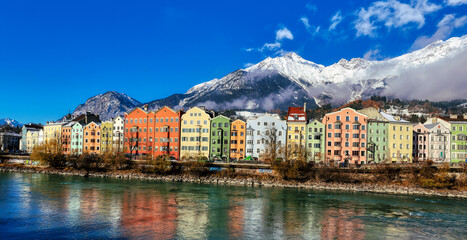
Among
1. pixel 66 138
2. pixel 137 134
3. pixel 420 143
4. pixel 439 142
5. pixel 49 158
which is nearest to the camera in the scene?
pixel 49 158

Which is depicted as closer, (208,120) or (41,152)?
(41,152)

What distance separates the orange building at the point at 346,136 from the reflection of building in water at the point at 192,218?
49.0 metres

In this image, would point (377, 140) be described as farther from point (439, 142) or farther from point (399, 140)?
point (439, 142)

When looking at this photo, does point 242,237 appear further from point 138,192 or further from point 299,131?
point 299,131

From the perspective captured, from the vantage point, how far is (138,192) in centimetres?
5488

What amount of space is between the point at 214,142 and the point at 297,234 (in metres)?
67.9

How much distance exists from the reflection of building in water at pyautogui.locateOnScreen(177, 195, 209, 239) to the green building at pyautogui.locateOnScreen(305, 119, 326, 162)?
154 feet

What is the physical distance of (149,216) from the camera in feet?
123

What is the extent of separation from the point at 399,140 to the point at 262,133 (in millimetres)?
33929

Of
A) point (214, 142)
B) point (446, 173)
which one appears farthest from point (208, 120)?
point (446, 173)

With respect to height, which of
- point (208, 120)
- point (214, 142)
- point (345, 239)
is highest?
point (208, 120)

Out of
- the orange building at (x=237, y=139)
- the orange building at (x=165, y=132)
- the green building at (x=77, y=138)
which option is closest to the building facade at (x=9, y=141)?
the green building at (x=77, y=138)

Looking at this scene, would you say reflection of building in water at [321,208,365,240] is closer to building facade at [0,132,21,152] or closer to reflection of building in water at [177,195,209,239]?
reflection of building in water at [177,195,209,239]

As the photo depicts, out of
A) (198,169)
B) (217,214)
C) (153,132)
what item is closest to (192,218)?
(217,214)
